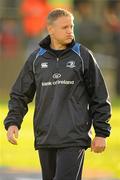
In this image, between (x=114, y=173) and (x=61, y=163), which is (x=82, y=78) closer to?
(x=61, y=163)

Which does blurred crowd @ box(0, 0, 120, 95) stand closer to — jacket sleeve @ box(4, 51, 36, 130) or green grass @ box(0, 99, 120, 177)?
green grass @ box(0, 99, 120, 177)

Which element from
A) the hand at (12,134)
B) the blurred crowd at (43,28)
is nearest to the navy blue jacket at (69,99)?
the hand at (12,134)

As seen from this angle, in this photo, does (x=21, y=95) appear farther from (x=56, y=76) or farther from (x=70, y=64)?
(x=70, y=64)

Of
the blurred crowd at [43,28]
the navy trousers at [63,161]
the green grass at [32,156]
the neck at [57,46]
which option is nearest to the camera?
the navy trousers at [63,161]

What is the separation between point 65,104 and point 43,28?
1418 centimetres

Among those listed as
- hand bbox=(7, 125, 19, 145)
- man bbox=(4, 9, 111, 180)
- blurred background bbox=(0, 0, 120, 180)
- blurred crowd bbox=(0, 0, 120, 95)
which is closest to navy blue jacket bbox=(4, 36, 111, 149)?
man bbox=(4, 9, 111, 180)

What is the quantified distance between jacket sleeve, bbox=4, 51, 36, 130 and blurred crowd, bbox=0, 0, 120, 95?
44.3 ft

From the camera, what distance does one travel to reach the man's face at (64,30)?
Result: 321 inches

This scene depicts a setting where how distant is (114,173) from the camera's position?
11562mm

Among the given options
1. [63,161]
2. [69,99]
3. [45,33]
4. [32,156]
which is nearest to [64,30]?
[69,99]

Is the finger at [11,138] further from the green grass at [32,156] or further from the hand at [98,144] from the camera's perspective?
the green grass at [32,156]

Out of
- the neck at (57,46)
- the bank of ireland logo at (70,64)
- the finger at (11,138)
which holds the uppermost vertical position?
the neck at (57,46)

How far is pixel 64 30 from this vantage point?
816cm

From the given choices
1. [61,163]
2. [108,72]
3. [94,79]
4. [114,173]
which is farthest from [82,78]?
[108,72]
